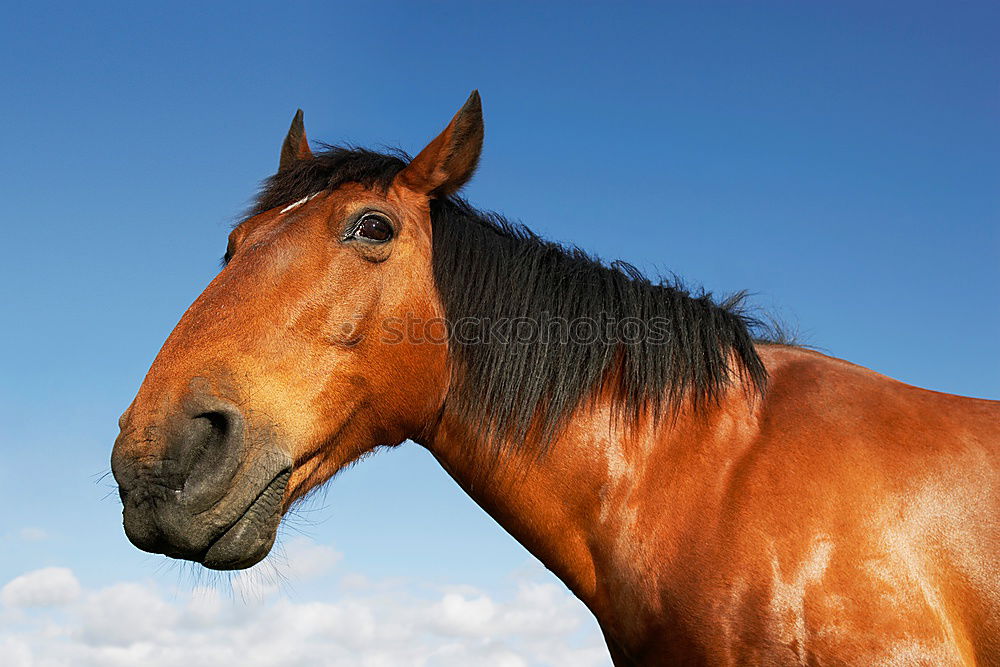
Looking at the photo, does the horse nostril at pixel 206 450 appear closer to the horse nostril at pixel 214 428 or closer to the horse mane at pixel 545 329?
the horse nostril at pixel 214 428

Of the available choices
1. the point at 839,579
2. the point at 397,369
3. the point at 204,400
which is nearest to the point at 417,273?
the point at 397,369

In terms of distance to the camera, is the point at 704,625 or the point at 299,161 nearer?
the point at 704,625

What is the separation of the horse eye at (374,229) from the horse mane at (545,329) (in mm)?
301

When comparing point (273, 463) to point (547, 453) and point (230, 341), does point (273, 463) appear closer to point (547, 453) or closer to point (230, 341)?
point (230, 341)

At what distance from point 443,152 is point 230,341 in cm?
166

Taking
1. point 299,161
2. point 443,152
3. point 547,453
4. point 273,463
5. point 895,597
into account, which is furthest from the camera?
point 299,161

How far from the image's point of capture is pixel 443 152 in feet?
14.2

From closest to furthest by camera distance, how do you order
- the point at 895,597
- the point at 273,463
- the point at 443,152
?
the point at 895,597
the point at 273,463
the point at 443,152

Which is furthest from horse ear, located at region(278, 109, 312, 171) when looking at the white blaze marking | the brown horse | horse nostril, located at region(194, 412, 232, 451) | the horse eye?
horse nostril, located at region(194, 412, 232, 451)

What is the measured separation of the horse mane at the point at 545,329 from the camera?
407 centimetres

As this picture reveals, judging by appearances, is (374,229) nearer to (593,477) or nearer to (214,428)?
(214,428)

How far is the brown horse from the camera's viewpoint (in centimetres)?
341

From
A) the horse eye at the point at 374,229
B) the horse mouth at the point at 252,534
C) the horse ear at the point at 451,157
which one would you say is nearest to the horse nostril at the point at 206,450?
the horse mouth at the point at 252,534

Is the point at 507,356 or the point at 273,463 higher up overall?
the point at 507,356
